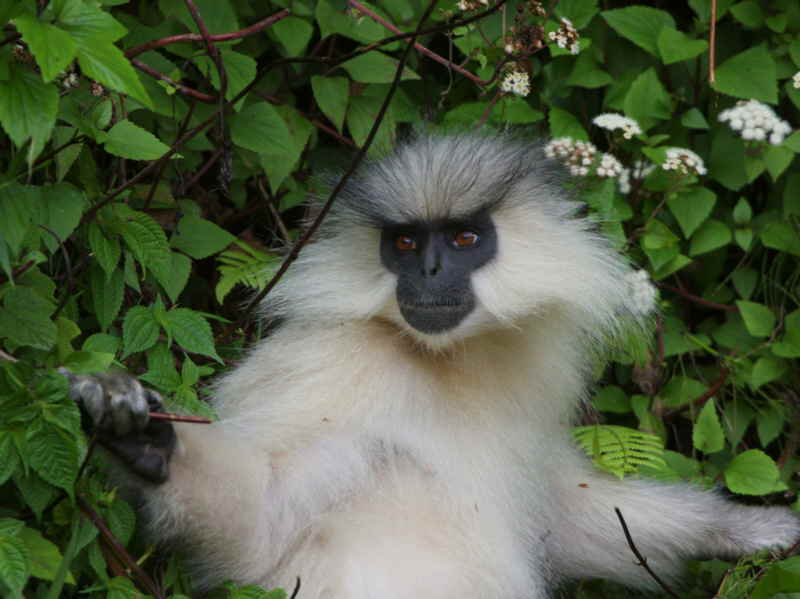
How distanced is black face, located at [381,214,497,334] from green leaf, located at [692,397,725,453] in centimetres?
161

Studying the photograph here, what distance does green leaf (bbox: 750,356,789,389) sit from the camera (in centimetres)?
536

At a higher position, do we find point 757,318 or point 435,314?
point 435,314

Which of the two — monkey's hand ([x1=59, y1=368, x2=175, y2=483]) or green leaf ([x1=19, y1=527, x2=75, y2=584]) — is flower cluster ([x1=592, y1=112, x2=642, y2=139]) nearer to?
monkey's hand ([x1=59, y1=368, x2=175, y2=483])

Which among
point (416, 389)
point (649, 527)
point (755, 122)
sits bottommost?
point (649, 527)

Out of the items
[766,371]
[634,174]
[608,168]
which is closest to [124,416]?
[608,168]

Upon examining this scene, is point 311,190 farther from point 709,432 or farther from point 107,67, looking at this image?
point 107,67

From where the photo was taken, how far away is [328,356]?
12.7ft

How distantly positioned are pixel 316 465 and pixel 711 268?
2907mm

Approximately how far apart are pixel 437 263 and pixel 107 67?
150 cm

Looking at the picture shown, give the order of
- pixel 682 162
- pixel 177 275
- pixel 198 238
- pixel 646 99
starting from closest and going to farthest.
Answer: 1. pixel 177 275
2. pixel 198 238
3. pixel 682 162
4. pixel 646 99

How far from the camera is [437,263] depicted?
3838 millimetres

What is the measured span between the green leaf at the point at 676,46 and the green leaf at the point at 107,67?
3221mm

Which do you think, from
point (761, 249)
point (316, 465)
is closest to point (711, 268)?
point (761, 249)

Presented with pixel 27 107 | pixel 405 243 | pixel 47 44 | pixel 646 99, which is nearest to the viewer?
pixel 47 44
